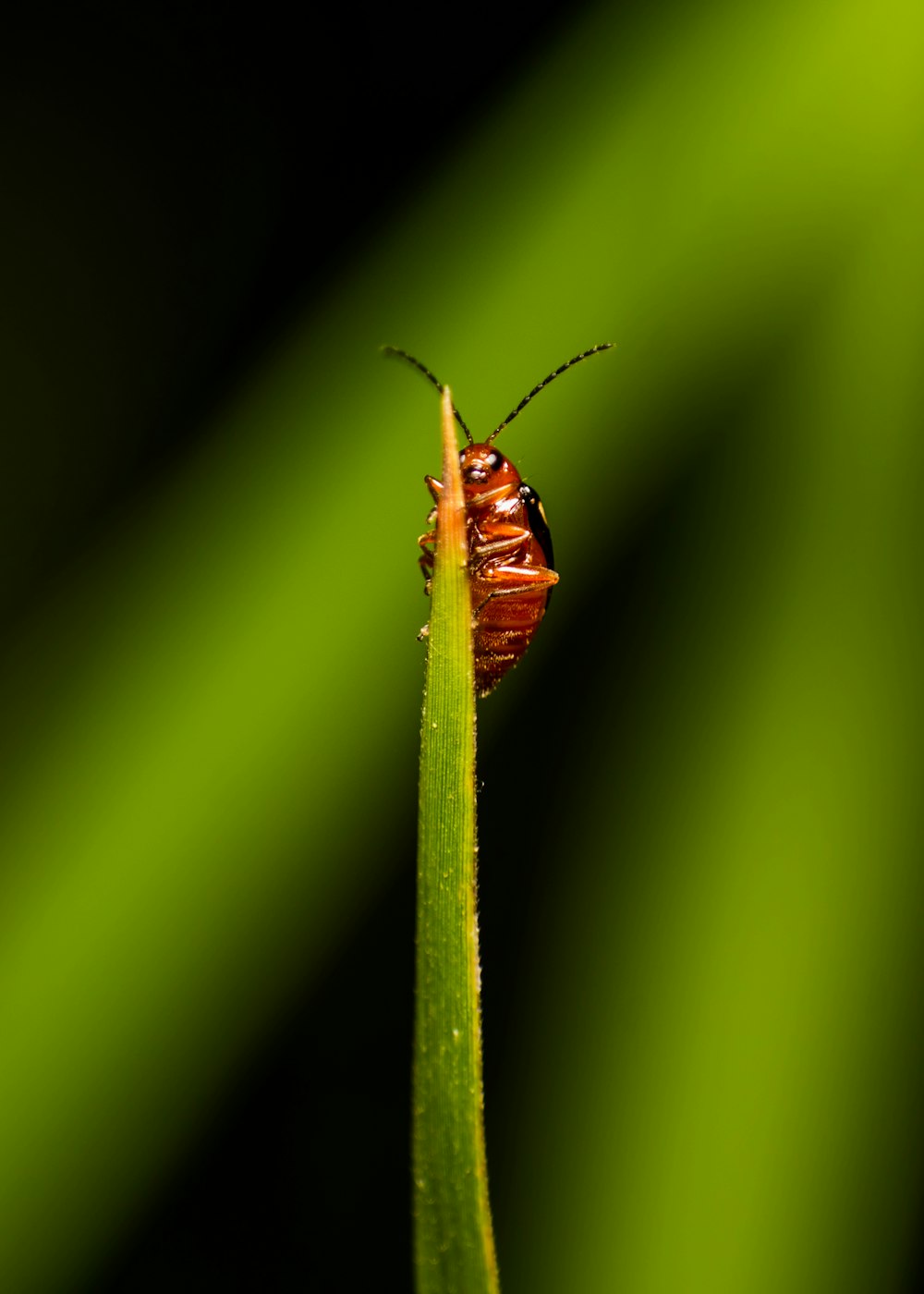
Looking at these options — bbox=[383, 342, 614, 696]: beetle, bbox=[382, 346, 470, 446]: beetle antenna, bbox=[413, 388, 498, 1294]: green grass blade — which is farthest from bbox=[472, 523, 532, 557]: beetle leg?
bbox=[413, 388, 498, 1294]: green grass blade

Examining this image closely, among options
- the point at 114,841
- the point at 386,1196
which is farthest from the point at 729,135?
the point at 386,1196

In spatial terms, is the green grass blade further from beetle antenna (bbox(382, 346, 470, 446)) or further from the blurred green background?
the blurred green background

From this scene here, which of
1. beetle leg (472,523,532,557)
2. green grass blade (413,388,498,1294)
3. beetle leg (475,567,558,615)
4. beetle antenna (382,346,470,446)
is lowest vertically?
green grass blade (413,388,498,1294)

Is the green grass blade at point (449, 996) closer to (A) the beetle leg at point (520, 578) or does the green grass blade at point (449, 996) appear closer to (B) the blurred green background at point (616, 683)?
(B) the blurred green background at point (616, 683)

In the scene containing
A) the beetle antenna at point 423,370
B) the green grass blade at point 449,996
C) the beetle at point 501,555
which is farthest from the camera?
the beetle at point 501,555

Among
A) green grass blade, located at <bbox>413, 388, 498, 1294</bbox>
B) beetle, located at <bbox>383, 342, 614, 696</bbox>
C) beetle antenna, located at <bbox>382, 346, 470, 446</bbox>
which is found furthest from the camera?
beetle, located at <bbox>383, 342, 614, 696</bbox>

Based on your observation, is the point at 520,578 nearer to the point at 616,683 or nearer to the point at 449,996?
the point at 616,683

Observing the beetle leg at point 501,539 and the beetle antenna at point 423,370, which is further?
the beetle leg at point 501,539

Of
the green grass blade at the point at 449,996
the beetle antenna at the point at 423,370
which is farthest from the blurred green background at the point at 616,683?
the green grass blade at the point at 449,996
